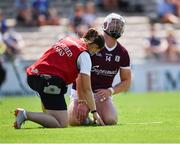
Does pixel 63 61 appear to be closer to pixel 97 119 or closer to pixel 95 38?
pixel 95 38

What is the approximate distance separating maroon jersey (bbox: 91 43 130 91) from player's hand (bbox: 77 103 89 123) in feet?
2.31

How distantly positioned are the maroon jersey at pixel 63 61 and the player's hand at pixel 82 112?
1.16 metres

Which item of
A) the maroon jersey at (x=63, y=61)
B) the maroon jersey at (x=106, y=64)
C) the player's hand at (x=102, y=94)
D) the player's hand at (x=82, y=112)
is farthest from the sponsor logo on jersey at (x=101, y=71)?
the maroon jersey at (x=63, y=61)

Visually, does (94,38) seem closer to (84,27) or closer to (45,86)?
(45,86)

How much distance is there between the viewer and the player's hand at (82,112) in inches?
629

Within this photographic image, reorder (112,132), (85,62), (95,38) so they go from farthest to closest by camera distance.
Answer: (95,38) → (85,62) → (112,132)

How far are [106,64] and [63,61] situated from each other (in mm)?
1803

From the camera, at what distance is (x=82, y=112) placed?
16.0 metres

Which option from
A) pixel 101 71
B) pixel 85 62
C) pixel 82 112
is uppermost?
pixel 85 62

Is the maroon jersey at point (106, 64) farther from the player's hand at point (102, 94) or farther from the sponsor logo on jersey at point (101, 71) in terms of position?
the player's hand at point (102, 94)

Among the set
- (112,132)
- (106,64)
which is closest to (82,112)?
(106,64)

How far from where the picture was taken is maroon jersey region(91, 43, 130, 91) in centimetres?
1642

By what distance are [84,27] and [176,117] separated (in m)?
16.9

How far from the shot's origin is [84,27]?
34.1 meters
